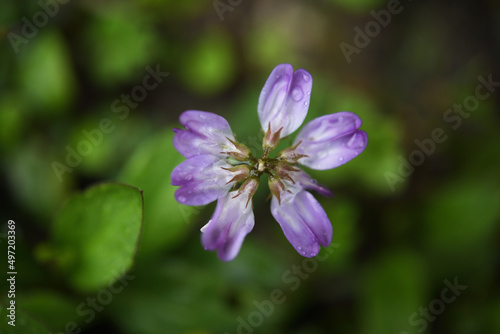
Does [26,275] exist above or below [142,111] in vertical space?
below

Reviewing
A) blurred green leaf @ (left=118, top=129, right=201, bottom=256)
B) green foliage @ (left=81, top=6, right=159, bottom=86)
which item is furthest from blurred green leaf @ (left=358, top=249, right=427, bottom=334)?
green foliage @ (left=81, top=6, right=159, bottom=86)

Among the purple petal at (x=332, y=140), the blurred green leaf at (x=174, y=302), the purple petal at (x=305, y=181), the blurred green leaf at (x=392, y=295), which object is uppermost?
the purple petal at (x=332, y=140)

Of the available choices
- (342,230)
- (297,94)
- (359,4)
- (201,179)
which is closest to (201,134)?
(201,179)

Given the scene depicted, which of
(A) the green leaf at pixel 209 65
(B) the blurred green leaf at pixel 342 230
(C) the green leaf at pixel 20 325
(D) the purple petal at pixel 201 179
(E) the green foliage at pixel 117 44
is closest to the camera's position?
(D) the purple petal at pixel 201 179

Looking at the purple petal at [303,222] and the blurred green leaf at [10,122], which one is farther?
the blurred green leaf at [10,122]

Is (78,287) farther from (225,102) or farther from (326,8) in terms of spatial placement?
(326,8)

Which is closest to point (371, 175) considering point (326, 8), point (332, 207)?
point (332, 207)

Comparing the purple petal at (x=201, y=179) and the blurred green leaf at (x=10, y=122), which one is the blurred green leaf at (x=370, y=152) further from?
the blurred green leaf at (x=10, y=122)

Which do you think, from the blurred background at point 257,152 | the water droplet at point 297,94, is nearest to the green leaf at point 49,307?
the blurred background at point 257,152
